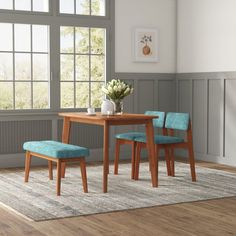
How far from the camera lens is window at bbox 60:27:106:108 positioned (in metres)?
7.58

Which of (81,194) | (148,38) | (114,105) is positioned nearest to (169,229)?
(81,194)

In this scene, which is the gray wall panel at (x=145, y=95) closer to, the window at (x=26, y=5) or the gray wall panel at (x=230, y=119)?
the gray wall panel at (x=230, y=119)

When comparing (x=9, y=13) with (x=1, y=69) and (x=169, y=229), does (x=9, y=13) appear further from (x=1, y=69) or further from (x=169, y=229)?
(x=169, y=229)

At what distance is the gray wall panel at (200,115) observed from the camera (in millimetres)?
7770

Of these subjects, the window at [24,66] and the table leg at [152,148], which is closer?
the table leg at [152,148]

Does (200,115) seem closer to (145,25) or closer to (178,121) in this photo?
(145,25)

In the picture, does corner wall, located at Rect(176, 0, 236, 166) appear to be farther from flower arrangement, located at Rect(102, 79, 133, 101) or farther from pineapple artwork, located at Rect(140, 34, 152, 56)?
flower arrangement, located at Rect(102, 79, 133, 101)

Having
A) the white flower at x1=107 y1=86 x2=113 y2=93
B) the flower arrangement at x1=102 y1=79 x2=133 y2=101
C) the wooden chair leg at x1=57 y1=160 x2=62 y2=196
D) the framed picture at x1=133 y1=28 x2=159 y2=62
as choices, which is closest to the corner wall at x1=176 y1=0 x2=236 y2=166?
the framed picture at x1=133 y1=28 x2=159 y2=62

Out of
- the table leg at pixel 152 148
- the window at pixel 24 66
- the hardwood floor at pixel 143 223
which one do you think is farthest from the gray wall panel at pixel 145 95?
the hardwood floor at pixel 143 223

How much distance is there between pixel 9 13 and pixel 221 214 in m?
3.99

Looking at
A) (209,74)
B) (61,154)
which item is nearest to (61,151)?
(61,154)

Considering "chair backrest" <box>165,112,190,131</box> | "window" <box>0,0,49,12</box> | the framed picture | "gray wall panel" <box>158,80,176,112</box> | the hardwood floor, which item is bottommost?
the hardwood floor

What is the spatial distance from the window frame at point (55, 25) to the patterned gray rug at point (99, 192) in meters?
1.06

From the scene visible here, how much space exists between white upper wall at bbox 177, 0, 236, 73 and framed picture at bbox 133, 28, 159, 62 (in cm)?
40
